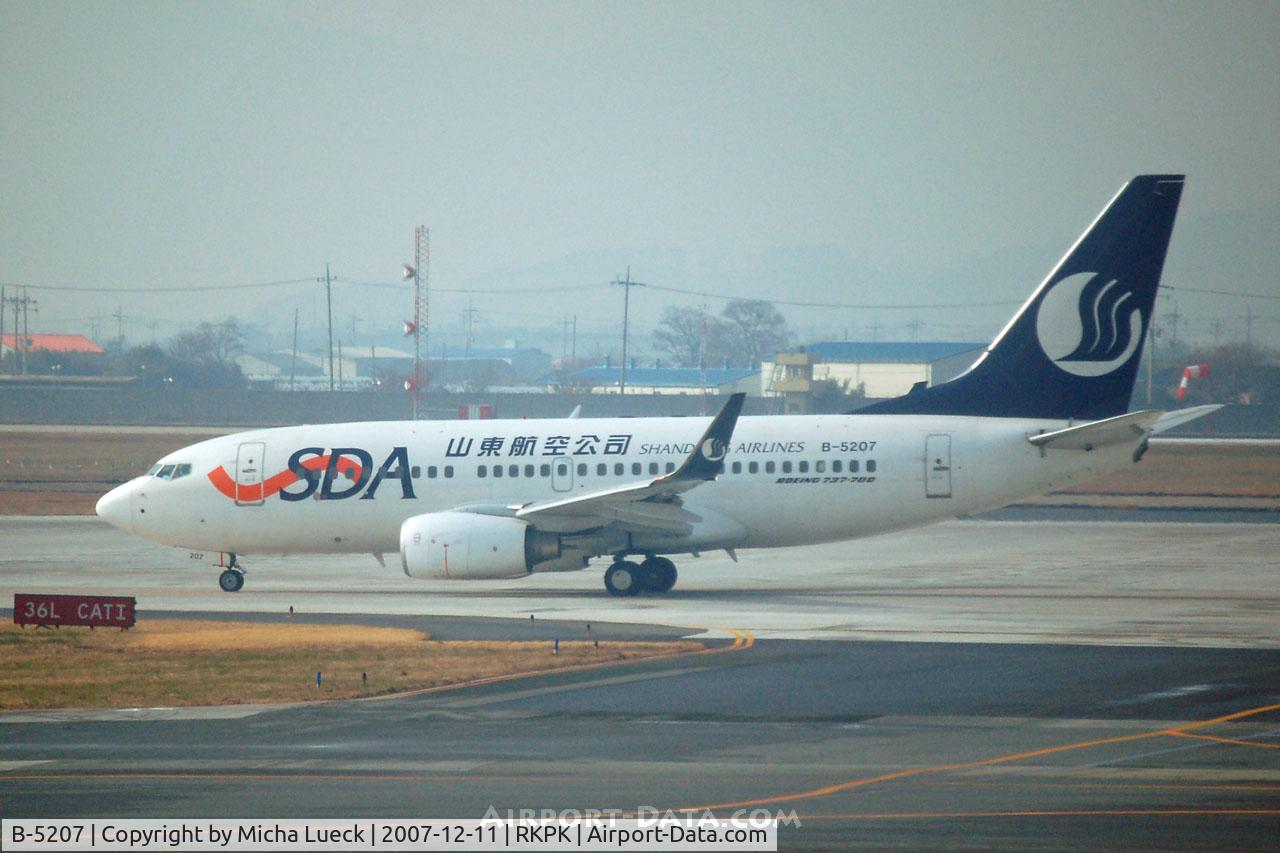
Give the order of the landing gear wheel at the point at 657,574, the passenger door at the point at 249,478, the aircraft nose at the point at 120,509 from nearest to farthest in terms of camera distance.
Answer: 1. the landing gear wheel at the point at 657,574
2. the passenger door at the point at 249,478
3. the aircraft nose at the point at 120,509

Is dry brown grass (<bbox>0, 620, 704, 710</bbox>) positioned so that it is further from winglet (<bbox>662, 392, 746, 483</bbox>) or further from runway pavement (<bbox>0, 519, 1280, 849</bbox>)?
winglet (<bbox>662, 392, 746, 483</bbox>)

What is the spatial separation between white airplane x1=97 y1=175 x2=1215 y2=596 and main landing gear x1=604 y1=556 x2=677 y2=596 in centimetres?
4

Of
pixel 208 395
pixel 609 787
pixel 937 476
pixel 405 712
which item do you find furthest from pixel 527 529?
pixel 208 395

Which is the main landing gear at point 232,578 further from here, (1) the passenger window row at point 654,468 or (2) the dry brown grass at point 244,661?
(2) the dry brown grass at point 244,661

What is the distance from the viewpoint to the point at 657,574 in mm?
33688

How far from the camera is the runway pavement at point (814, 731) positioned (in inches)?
556

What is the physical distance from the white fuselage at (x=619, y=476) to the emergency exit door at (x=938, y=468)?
0.10ft

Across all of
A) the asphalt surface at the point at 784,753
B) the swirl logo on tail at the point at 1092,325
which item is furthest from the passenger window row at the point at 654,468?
the asphalt surface at the point at 784,753

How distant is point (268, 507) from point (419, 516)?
3994 mm

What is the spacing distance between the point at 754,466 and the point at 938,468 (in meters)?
4.12

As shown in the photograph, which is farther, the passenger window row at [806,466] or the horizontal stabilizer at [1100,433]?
the passenger window row at [806,466]

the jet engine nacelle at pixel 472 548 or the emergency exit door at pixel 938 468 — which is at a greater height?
the emergency exit door at pixel 938 468

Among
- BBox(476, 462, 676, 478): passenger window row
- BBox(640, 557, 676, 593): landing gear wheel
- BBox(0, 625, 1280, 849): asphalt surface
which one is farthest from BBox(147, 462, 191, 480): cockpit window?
BBox(0, 625, 1280, 849): asphalt surface

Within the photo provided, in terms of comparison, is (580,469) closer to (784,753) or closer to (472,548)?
(472,548)
